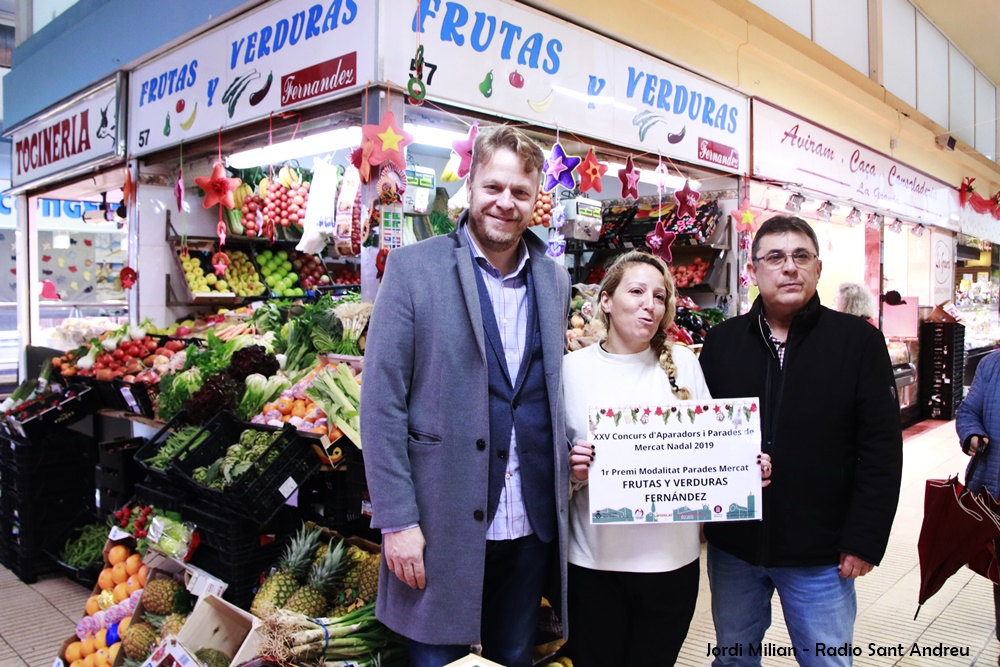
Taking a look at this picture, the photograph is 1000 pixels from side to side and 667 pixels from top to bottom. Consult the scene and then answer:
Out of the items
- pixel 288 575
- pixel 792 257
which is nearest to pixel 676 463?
pixel 792 257

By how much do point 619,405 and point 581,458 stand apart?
185 millimetres

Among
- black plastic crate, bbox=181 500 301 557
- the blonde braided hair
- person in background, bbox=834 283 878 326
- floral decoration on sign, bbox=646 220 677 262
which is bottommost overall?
black plastic crate, bbox=181 500 301 557

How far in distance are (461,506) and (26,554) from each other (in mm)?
4342

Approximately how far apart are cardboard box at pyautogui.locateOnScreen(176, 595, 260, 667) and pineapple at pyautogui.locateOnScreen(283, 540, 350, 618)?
177mm

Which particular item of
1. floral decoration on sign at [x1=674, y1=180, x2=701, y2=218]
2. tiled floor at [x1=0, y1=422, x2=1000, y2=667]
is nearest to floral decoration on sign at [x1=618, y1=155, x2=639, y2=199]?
floral decoration on sign at [x1=674, y1=180, x2=701, y2=218]

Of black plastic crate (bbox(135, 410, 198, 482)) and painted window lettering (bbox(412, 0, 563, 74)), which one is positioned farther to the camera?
painted window lettering (bbox(412, 0, 563, 74))

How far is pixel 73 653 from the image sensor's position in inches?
129

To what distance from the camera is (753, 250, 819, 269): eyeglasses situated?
2.18 metres

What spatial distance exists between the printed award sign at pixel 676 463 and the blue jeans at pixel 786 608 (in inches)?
14.6

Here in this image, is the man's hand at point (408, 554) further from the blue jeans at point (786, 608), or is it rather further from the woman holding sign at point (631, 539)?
the blue jeans at point (786, 608)

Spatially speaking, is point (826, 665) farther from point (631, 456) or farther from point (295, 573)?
point (295, 573)

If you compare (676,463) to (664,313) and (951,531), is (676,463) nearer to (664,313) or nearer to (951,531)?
(664,313)

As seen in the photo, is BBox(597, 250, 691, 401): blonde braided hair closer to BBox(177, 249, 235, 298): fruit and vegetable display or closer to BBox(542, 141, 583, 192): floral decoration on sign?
BBox(542, 141, 583, 192): floral decoration on sign

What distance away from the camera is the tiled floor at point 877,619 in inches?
142
